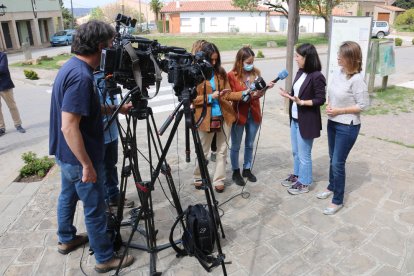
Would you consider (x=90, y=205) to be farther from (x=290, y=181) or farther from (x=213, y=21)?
(x=213, y=21)

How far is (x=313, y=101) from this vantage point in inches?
151

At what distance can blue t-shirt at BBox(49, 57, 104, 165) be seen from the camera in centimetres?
240

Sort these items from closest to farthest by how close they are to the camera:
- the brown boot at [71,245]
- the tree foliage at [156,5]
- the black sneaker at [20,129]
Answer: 1. the brown boot at [71,245]
2. the black sneaker at [20,129]
3. the tree foliage at [156,5]

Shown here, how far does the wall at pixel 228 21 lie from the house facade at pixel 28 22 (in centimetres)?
2049

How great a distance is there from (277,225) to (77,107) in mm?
2312

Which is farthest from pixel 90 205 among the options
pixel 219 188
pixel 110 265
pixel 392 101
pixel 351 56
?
pixel 392 101

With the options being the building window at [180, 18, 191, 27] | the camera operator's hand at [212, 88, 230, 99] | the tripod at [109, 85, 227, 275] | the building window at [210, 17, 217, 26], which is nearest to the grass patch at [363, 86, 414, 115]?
the camera operator's hand at [212, 88, 230, 99]

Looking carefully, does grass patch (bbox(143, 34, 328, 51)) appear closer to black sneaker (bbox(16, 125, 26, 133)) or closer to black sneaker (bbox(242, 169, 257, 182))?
black sneaker (bbox(16, 125, 26, 133))

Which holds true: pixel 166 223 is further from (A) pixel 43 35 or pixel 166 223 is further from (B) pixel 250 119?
(A) pixel 43 35

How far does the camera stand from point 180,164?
529 centimetres

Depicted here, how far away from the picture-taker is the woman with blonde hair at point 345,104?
3.43 meters

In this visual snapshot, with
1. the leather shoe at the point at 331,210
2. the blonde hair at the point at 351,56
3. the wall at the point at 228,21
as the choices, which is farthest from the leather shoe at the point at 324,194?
the wall at the point at 228,21

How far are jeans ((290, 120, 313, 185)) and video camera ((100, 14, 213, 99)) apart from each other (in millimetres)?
1803

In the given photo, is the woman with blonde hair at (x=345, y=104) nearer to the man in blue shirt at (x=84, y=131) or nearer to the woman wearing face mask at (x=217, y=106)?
the woman wearing face mask at (x=217, y=106)
